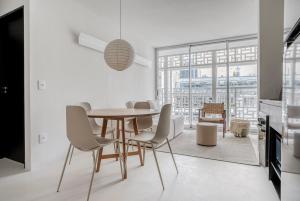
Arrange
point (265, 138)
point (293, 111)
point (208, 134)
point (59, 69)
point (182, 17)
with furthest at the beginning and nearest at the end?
1. point (182, 17)
2. point (208, 134)
3. point (59, 69)
4. point (265, 138)
5. point (293, 111)

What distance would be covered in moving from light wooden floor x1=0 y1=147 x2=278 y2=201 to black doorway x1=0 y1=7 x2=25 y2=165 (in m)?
0.68

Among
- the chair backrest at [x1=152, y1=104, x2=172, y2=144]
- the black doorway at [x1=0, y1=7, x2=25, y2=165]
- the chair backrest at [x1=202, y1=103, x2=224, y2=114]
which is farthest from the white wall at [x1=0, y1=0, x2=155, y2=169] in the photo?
the chair backrest at [x1=202, y1=103, x2=224, y2=114]

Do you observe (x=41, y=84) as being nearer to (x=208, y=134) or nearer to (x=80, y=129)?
(x=80, y=129)

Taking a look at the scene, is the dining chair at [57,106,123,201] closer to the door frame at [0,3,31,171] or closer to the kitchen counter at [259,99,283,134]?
the door frame at [0,3,31,171]

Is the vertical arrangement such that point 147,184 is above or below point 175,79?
below

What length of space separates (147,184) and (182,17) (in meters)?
3.02

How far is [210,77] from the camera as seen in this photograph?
523cm

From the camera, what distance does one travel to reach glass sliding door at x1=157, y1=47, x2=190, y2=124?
5582 millimetres

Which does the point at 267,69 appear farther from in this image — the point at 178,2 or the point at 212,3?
the point at 178,2

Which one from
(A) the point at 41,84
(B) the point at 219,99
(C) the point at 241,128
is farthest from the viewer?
(B) the point at 219,99

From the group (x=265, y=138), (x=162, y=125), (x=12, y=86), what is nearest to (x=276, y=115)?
(x=265, y=138)

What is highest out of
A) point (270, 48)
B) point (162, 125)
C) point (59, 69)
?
point (270, 48)

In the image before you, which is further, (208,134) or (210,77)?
(210,77)

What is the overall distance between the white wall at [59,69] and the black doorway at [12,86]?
10.2 inches
